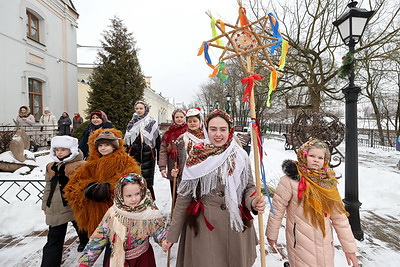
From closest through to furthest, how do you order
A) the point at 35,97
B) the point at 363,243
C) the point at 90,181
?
the point at 90,181 → the point at 363,243 → the point at 35,97

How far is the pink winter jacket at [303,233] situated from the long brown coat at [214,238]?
429 mm

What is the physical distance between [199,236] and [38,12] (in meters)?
16.2

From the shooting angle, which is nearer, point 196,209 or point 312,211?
point 196,209

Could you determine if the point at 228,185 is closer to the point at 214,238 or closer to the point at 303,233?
the point at 214,238

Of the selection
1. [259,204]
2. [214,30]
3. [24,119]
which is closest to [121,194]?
[259,204]

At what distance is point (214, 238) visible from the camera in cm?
193

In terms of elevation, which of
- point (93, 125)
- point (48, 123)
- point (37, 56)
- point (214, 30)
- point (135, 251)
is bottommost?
point (135, 251)

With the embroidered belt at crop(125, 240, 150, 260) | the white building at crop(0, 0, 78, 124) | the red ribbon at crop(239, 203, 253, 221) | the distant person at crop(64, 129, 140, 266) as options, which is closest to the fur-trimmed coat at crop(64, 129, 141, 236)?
the distant person at crop(64, 129, 140, 266)

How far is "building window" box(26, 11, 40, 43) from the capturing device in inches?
494

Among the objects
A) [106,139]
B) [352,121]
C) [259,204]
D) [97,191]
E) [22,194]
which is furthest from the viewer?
[22,194]

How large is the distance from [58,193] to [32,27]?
14.5 metres

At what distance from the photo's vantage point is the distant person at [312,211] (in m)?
2.11

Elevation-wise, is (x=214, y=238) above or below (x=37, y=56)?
below

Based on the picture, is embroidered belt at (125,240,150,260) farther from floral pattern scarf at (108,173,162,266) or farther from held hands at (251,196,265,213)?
held hands at (251,196,265,213)
